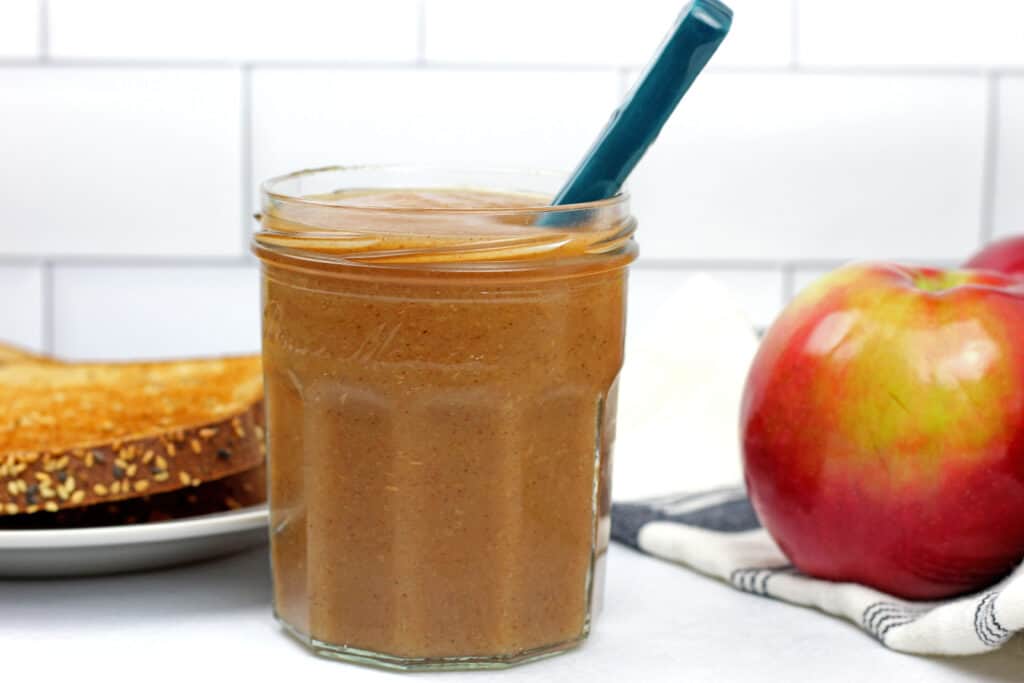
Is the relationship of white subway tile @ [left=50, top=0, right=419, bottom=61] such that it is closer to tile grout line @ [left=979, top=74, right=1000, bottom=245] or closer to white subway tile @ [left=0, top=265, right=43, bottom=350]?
white subway tile @ [left=0, top=265, right=43, bottom=350]

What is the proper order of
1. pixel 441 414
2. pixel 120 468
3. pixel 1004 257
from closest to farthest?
pixel 441 414, pixel 120 468, pixel 1004 257

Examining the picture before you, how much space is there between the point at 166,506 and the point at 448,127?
2.54 ft

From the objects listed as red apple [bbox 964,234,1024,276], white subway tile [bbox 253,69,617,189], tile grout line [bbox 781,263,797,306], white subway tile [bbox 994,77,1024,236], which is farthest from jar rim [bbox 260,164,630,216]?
white subway tile [bbox 994,77,1024,236]

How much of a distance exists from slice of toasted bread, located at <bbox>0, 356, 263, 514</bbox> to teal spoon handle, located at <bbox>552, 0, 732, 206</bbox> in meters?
0.25

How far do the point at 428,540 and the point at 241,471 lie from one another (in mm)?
199

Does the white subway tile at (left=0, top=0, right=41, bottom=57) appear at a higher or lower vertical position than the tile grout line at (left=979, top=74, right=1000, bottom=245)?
higher

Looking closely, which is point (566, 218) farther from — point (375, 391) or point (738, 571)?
point (738, 571)

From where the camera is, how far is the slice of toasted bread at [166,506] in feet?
2.43

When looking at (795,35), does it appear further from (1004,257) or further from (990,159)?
(1004,257)

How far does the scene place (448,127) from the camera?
4.80ft

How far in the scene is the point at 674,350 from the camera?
100 cm

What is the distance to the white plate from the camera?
0.68 metres

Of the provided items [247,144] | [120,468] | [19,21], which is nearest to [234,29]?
[247,144]

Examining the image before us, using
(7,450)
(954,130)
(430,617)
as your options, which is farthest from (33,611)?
(954,130)
